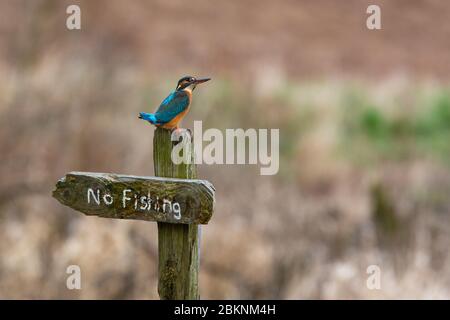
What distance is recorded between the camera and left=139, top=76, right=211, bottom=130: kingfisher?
3137mm

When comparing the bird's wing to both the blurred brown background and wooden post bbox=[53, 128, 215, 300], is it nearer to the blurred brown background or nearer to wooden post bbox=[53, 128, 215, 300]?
wooden post bbox=[53, 128, 215, 300]

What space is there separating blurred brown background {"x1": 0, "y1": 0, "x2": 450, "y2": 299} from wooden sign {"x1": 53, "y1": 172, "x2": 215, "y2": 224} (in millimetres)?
2894

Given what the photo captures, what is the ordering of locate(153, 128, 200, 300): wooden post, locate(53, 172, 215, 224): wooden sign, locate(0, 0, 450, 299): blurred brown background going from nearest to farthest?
1. locate(53, 172, 215, 224): wooden sign
2. locate(153, 128, 200, 300): wooden post
3. locate(0, 0, 450, 299): blurred brown background

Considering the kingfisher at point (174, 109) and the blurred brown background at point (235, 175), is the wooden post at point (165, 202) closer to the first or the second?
the kingfisher at point (174, 109)

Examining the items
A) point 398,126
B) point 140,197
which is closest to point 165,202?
point 140,197

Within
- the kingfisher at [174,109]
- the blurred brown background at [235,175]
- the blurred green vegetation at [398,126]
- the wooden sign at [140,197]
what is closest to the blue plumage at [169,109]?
the kingfisher at [174,109]

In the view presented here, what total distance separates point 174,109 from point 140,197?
0.31 meters

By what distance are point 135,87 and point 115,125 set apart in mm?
903

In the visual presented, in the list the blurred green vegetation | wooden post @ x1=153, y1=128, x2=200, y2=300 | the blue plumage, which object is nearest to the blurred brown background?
the blurred green vegetation

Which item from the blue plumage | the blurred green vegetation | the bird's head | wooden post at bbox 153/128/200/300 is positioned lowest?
wooden post at bbox 153/128/200/300

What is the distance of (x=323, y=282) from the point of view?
6160mm

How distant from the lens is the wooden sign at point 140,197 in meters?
2.99

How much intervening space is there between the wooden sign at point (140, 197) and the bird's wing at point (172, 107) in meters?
0.22

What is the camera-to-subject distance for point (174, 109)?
3.16 m
